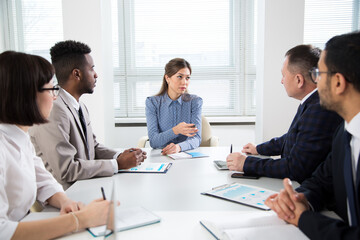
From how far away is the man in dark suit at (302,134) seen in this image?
150 centimetres

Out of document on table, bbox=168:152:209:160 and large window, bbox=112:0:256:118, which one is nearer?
document on table, bbox=168:152:209:160

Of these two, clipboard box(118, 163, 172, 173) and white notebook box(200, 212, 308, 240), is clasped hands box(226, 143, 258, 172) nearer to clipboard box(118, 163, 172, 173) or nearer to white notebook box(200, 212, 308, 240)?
clipboard box(118, 163, 172, 173)

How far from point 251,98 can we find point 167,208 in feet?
11.3

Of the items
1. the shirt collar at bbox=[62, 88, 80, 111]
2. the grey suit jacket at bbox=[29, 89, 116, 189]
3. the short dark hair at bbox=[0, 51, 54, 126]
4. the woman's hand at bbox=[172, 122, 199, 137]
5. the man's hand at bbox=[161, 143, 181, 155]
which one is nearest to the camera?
the short dark hair at bbox=[0, 51, 54, 126]

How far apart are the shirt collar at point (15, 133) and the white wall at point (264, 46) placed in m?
2.51

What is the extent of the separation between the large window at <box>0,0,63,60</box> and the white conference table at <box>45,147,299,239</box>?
338 cm

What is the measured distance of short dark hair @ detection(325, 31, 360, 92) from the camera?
1.02 meters

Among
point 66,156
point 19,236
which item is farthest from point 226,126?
point 19,236

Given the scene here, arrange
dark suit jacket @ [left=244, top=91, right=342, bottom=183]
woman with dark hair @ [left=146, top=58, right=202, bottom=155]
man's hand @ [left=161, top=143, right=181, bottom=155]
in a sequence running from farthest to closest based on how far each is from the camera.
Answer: woman with dark hair @ [left=146, top=58, right=202, bottom=155], man's hand @ [left=161, top=143, right=181, bottom=155], dark suit jacket @ [left=244, top=91, right=342, bottom=183]

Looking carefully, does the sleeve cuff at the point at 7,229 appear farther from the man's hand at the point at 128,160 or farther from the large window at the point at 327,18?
the large window at the point at 327,18

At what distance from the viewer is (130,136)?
4.31 m

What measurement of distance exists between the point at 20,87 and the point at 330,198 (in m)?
1.39

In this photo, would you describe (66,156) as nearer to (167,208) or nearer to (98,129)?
(167,208)

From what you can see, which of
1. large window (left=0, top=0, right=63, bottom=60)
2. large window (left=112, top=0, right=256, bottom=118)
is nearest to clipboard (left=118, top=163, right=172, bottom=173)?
large window (left=112, top=0, right=256, bottom=118)
